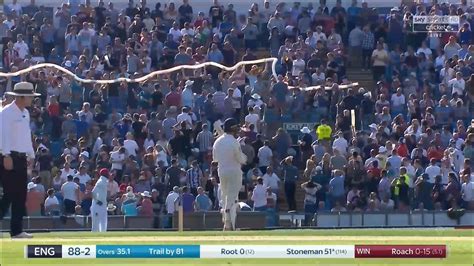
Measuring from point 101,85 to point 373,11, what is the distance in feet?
29.2

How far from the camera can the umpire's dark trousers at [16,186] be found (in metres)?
17.9

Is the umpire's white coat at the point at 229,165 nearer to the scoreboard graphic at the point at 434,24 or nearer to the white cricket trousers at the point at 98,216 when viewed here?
the white cricket trousers at the point at 98,216

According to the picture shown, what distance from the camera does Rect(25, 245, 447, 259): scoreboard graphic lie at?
1447 cm

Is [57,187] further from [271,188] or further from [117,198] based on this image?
[271,188]

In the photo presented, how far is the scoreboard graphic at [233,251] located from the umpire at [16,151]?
2.92 metres

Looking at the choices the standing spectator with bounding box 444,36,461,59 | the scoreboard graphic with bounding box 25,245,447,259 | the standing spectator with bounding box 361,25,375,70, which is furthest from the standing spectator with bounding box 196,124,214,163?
the scoreboard graphic with bounding box 25,245,447,259

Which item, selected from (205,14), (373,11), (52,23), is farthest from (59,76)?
(373,11)

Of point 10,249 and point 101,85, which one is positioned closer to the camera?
point 10,249

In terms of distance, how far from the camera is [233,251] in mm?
14914

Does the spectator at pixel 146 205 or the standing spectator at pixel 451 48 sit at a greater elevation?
the standing spectator at pixel 451 48

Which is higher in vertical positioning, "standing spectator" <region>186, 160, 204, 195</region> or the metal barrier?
"standing spectator" <region>186, 160, 204, 195</region>

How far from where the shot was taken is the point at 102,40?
132ft

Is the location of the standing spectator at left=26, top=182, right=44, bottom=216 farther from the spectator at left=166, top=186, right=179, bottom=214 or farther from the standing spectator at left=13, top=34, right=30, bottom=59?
the standing spectator at left=13, top=34, right=30, bottom=59

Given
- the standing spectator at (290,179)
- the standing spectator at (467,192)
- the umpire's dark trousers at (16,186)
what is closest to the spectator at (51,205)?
the standing spectator at (290,179)
